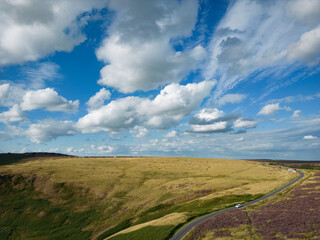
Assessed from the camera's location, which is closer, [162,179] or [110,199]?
[110,199]

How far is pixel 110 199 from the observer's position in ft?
346

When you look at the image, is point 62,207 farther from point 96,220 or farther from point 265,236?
point 265,236

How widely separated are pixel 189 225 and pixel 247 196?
3900 centimetres

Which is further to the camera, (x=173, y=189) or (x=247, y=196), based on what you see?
(x=173, y=189)

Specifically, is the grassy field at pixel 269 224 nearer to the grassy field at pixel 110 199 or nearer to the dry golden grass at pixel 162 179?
the grassy field at pixel 110 199

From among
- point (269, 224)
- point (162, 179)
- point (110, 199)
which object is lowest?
point (110, 199)

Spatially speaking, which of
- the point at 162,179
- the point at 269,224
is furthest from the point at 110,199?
the point at 269,224

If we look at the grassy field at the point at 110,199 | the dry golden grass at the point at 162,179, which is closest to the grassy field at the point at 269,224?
the grassy field at the point at 110,199

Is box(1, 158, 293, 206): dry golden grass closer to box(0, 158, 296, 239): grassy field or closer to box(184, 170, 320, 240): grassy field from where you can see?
box(0, 158, 296, 239): grassy field

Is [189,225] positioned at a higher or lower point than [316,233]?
lower

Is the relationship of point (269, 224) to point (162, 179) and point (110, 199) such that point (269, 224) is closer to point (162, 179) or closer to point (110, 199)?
point (110, 199)

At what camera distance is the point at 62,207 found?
330 ft

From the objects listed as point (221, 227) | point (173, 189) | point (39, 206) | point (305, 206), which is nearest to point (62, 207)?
point (39, 206)

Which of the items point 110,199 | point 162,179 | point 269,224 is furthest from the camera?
point 162,179
